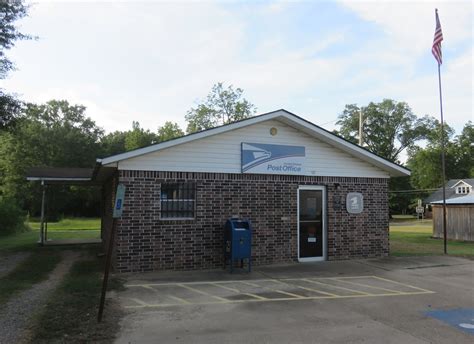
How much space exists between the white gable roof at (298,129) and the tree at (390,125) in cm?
5833

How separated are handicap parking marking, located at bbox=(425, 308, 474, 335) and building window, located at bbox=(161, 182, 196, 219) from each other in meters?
5.88

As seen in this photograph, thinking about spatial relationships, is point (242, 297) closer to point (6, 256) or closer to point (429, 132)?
point (6, 256)

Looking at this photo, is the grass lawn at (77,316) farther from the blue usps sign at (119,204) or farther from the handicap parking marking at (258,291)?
the blue usps sign at (119,204)

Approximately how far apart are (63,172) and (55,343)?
1372cm

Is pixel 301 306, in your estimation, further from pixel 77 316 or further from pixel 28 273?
pixel 28 273

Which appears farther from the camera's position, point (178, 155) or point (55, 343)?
point (178, 155)

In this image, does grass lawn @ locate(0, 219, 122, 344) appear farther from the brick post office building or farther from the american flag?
the american flag

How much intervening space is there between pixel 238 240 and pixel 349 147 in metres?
4.46

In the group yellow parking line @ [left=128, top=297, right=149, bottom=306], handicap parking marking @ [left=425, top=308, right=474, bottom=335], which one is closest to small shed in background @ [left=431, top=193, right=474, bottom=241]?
handicap parking marking @ [left=425, top=308, right=474, bottom=335]

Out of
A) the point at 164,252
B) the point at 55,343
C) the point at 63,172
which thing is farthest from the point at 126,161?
the point at 63,172

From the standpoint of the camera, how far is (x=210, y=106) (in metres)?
53.8

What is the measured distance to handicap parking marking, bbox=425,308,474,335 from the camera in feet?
20.8

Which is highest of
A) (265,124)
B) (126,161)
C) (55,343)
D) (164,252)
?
(265,124)

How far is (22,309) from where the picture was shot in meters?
7.07
